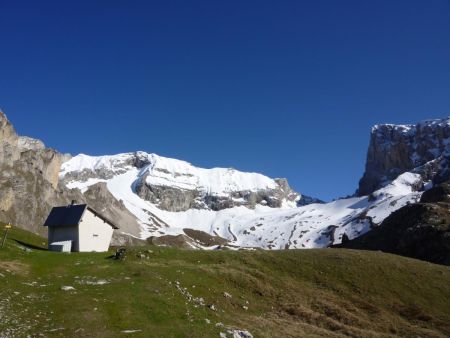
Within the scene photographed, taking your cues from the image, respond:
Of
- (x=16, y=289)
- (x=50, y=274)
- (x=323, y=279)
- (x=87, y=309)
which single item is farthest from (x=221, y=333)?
(x=323, y=279)

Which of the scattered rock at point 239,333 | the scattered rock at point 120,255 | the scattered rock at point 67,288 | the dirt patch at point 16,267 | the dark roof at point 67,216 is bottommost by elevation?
the scattered rock at point 239,333

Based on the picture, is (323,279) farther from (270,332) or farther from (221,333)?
(221,333)

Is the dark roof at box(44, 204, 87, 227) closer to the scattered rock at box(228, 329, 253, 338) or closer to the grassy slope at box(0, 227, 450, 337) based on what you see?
the grassy slope at box(0, 227, 450, 337)

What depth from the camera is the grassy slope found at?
1204 inches

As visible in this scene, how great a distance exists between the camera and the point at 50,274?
142 feet

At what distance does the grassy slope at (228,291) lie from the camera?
3058 centimetres

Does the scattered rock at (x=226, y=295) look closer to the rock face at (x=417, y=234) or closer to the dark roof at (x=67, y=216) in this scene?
the dark roof at (x=67, y=216)

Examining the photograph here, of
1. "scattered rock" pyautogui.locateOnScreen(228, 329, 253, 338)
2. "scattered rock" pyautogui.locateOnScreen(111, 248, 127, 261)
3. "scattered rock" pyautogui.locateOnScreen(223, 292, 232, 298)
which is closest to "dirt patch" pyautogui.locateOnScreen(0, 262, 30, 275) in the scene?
"scattered rock" pyautogui.locateOnScreen(111, 248, 127, 261)

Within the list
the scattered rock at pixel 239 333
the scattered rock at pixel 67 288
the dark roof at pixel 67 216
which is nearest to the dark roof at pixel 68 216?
the dark roof at pixel 67 216

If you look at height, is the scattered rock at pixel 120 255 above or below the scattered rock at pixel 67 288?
above

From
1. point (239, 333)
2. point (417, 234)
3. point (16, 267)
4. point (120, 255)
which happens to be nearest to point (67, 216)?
point (120, 255)

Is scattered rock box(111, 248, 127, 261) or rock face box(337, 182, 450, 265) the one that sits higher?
rock face box(337, 182, 450, 265)

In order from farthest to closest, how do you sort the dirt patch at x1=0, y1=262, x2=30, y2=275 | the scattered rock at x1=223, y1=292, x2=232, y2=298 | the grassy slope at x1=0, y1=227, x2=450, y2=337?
the scattered rock at x1=223, y1=292, x2=232, y2=298, the dirt patch at x1=0, y1=262, x2=30, y2=275, the grassy slope at x1=0, y1=227, x2=450, y2=337

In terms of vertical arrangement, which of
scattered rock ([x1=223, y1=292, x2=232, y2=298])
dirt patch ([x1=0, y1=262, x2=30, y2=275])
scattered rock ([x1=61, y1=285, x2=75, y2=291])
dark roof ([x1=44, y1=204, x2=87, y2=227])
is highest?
dark roof ([x1=44, y1=204, x2=87, y2=227])
